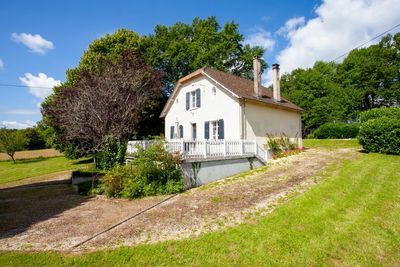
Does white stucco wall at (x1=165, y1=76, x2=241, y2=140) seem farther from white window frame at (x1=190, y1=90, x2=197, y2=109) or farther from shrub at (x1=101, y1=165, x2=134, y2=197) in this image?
shrub at (x1=101, y1=165, x2=134, y2=197)

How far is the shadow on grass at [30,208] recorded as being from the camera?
5.91m

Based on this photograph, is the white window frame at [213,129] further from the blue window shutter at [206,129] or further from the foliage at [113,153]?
the foliage at [113,153]

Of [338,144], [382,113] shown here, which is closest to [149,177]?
[382,113]

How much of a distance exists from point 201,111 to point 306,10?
386 inches

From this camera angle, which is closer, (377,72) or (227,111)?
(227,111)

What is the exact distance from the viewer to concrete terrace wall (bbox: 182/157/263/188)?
9.14m

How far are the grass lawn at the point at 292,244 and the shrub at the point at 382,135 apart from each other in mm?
7630

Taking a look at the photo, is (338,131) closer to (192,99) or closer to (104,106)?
(192,99)

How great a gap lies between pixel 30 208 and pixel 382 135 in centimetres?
1738

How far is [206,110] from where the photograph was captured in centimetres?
1538

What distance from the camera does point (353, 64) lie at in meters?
35.4

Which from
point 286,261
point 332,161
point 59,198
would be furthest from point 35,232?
point 332,161

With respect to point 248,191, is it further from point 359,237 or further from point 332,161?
point 332,161

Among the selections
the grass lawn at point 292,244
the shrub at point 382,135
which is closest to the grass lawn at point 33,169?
the grass lawn at point 292,244
